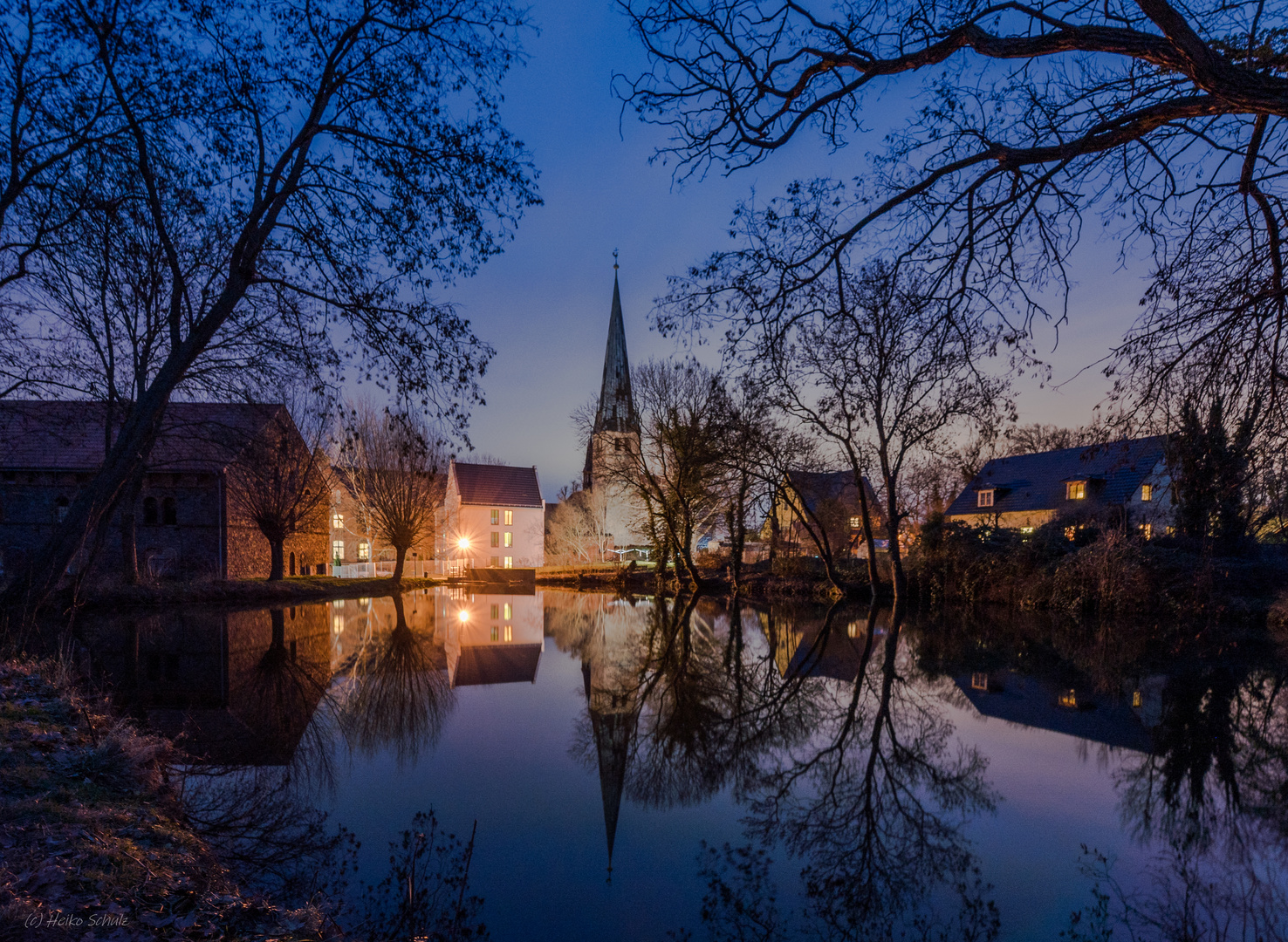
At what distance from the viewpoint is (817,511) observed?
34.5m

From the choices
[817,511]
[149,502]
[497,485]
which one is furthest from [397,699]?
[497,485]

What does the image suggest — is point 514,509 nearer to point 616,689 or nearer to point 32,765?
point 616,689

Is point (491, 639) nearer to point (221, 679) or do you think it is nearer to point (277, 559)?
point (221, 679)

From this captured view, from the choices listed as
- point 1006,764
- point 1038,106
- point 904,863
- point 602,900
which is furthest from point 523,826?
point 1038,106

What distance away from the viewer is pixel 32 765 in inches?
155

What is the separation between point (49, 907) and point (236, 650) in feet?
34.0

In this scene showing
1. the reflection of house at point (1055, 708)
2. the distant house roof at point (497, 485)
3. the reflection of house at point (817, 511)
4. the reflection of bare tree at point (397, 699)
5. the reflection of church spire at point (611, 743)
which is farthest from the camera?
the distant house roof at point (497, 485)

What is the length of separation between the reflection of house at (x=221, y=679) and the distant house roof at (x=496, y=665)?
185cm

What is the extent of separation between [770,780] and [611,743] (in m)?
1.62

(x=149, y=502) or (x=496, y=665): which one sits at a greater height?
(x=149, y=502)

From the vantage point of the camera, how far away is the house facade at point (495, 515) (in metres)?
47.0

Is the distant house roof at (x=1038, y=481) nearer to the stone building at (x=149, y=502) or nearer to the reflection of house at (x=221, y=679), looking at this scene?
the reflection of house at (x=221, y=679)

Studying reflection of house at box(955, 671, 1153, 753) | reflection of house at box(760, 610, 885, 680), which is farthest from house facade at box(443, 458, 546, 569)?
reflection of house at box(955, 671, 1153, 753)

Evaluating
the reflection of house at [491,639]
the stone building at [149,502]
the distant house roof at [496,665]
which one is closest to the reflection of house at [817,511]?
the reflection of house at [491,639]
